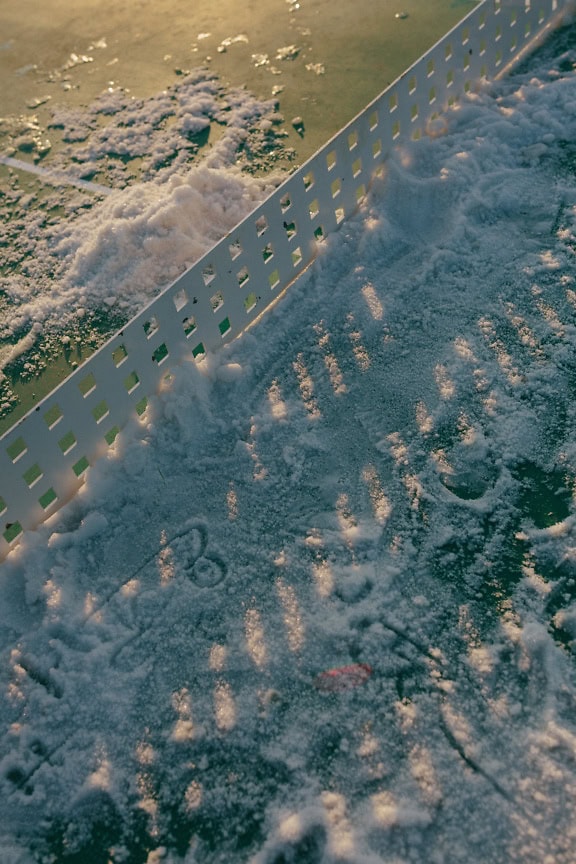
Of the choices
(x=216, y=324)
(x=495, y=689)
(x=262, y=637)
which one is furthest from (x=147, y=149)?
(x=495, y=689)

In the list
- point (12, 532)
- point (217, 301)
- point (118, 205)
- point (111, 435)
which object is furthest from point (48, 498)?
point (118, 205)

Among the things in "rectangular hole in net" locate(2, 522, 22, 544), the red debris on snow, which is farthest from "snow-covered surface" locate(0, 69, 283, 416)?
the red debris on snow

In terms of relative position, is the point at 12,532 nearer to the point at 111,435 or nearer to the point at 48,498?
the point at 48,498

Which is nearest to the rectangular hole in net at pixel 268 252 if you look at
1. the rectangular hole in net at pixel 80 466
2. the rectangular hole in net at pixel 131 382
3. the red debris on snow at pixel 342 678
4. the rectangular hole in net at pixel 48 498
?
the rectangular hole in net at pixel 131 382

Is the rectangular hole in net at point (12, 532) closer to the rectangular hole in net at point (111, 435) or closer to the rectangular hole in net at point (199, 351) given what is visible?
the rectangular hole in net at point (111, 435)

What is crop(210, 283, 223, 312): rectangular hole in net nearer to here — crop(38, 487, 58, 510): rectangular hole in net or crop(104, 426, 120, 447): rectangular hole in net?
crop(104, 426, 120, 447): rectangular hole in net

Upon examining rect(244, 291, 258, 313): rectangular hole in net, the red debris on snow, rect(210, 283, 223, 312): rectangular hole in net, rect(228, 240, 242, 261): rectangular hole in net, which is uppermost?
rect(228, 240, 242, 261): rectangular hole in net
